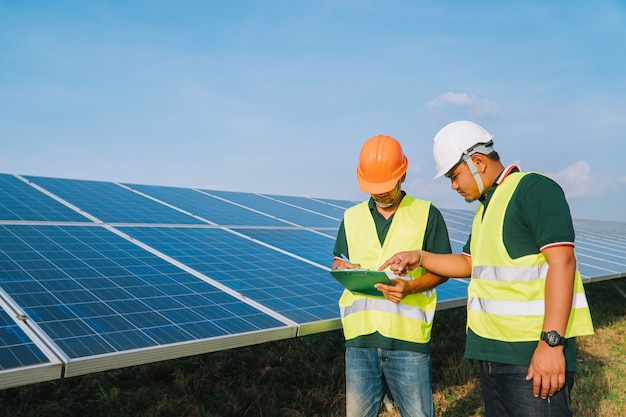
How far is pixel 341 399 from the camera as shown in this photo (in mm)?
6570

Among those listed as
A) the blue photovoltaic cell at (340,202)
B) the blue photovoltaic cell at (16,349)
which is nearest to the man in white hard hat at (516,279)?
the blue photovoltaic cell at (16,349)

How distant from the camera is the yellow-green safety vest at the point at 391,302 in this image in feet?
12.1

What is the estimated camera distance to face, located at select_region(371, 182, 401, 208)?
388 centimetres

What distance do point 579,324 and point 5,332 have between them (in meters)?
3.63

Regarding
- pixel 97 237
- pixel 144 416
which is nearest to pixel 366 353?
pixel 144 416

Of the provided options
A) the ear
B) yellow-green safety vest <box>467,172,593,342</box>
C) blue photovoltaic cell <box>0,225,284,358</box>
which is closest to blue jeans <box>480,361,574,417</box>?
yellow-green safety vest <box>467,172,593,342</box>

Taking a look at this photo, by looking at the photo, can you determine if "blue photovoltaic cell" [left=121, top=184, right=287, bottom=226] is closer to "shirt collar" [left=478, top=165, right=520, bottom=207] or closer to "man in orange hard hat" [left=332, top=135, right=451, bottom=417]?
"man in orange hard hat" [left=332, top=135, right=451, bottom=417]

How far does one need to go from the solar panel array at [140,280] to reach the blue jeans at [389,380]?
0.88 meters

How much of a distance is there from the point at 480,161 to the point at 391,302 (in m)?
1.13

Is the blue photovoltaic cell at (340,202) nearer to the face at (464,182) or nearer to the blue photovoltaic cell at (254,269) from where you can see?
the blue photovoltaic cell at (254,269)

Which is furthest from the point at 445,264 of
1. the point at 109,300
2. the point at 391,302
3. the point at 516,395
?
the point at 109,300

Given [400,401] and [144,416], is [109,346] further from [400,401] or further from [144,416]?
[144,416]

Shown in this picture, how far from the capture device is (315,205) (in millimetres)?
12055

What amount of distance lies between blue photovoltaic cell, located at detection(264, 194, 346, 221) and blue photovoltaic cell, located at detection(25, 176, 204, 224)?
358 centimetres
